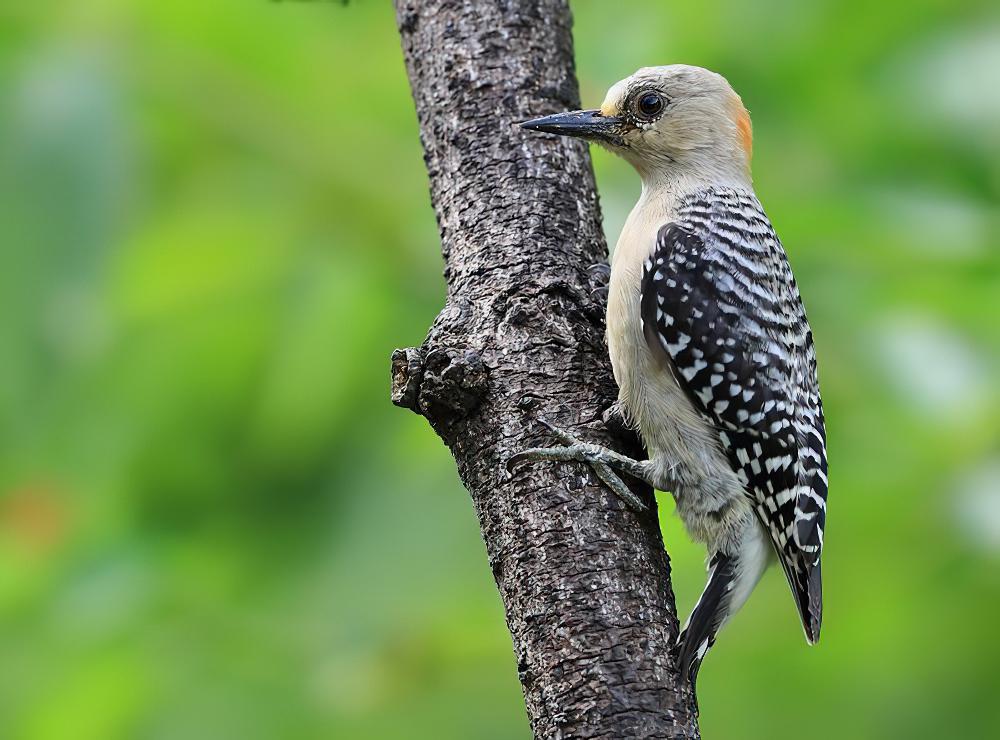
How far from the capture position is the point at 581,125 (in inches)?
151

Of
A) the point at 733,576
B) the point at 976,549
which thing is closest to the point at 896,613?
the point at 976,549

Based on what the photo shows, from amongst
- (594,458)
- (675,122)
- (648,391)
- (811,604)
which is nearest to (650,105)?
(675,122)

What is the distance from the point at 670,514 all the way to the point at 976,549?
121 cm

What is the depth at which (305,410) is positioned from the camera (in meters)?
4.55

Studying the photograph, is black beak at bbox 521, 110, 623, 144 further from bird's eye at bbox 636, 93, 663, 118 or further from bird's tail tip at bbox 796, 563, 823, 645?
bird's tail tip at bbox 796, 563, 823, 645

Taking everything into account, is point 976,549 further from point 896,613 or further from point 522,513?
point 522,513

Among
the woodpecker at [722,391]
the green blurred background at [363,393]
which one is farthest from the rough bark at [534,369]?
the green blurred background at [363,393]

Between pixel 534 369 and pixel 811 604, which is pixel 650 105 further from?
pixel 811 604

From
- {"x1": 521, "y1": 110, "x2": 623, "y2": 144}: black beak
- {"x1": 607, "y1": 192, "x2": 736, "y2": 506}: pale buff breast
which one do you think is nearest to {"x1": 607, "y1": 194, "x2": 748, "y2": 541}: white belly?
{"x1": 607, "y1": 192, "x2": 736, "y2": 506}: pale buff breast

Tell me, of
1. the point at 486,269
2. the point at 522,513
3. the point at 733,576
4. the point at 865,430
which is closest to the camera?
the point at 522,513

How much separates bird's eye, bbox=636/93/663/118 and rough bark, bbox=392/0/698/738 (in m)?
0.44

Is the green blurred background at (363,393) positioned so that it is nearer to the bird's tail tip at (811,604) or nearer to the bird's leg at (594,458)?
the bird's tail tip at (811,604)

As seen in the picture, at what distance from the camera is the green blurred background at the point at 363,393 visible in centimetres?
433

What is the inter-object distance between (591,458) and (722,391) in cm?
85
